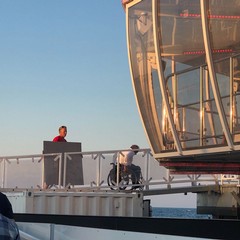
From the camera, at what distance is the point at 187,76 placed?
11.0m

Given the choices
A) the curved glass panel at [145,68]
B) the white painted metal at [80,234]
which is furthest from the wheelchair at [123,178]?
the white painted metal at [80,234]

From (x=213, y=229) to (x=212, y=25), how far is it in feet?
13.0

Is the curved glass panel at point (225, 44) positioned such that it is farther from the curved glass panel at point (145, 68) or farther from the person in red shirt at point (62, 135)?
the person in red shirt at point (62, 135)

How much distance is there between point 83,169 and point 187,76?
241 inches

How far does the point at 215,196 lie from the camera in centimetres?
1936

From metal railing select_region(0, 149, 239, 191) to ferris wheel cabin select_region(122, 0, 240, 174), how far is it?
3951 mm

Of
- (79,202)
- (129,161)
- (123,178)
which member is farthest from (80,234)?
(129,161)

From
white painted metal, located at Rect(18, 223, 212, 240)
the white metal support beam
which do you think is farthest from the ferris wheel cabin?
white painted metal, located at Rect(18, 223, 212, 240)

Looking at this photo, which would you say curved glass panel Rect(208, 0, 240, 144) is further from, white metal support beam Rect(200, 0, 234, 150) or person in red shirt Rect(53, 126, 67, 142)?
person in red shirt Rect(53, 126, 67, 142)

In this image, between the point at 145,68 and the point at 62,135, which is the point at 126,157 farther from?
the point at 145,68

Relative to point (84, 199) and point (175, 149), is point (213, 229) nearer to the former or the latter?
point (175, 149)

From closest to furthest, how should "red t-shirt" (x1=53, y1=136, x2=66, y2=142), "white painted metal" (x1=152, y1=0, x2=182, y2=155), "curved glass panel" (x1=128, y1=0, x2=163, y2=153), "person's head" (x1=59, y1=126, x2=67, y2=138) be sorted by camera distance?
"white painted metal" (x1=152, y1=0, x2=182, y2=155) → "curved glass panel" (x1=128, y1=0, x2=163, y2=153) → "red t-shirt" (x1=53, y1=136, x2=66, y2=142) → "person's head" (x1=59, y1=126, x2=67, y2=138)

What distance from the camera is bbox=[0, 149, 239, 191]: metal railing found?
16047 millimetres

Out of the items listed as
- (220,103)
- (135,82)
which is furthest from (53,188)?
(220,103)
